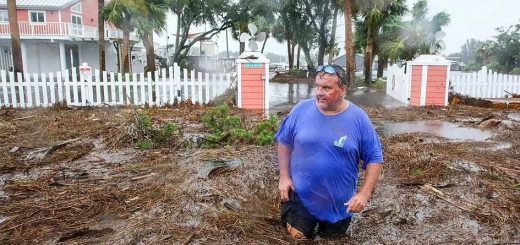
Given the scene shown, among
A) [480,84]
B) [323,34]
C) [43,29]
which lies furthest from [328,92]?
[43,29]

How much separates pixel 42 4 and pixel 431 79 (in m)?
28.3

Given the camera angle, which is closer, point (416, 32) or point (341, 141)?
point (341, 141)

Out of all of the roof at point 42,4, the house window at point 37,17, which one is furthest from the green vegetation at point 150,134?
the house window at point 37,17

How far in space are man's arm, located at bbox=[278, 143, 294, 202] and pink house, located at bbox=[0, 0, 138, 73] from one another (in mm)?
29968

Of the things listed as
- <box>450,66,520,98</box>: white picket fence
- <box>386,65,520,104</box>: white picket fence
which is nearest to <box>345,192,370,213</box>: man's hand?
<box>386,65,520,104</box>: white picket fence

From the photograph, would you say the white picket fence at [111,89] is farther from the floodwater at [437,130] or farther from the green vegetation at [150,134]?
the floodwater at [437,130]

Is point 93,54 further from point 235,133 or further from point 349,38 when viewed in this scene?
point 235,133

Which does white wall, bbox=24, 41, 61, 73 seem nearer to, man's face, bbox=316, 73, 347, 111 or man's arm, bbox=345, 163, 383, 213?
man's face, bbox=316, 73, 347, 111

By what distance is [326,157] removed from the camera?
8.84 ft

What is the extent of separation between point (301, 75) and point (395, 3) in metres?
12.8

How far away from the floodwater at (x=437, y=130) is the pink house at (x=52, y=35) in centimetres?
2671

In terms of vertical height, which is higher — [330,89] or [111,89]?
[330,89]

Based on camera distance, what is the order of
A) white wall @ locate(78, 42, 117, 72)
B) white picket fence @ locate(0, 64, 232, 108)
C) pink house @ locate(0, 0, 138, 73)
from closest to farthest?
1. white picket fence @ locate(0, 64, 232, 108)
2. pink house @ locate(0, 0, 138, 73)
3. white wall @ locate(78, 42, 117, 72)

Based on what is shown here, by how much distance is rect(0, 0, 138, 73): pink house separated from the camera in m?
28.5
